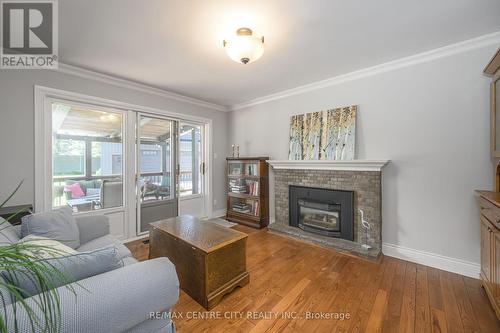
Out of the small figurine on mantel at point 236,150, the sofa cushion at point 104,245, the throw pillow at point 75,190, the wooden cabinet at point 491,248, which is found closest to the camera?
the wooden cabinet at point 491,248

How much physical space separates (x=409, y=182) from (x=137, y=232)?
4016mm

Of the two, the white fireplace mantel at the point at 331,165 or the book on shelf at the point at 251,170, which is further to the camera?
the book on shelf at the point at 251,170

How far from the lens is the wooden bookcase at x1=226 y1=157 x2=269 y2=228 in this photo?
4004 millimetres

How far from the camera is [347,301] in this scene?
1920 millimetres

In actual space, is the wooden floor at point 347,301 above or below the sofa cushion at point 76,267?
below

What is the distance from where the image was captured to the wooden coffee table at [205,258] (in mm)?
1848

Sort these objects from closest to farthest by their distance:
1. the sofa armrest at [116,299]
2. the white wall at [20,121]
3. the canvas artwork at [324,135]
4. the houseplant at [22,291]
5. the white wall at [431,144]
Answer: the houseplant at [22,291], the sofa armrest at [116,299], the white wall at [431,144], the white wall at [20,121], the canvas artwork at [324,135]

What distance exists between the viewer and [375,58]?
263 centimetres

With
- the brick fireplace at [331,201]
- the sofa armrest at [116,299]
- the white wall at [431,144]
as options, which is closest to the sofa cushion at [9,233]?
the sofa armrest at [116,299]

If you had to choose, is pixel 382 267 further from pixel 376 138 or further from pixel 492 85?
pixel 492 85

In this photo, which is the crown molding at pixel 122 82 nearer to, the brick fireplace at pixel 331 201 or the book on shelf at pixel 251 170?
the book on shelf at pixel 251 170

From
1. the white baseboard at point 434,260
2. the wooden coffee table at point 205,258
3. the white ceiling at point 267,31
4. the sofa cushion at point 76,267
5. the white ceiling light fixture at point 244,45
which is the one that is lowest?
the white baseboard at point 434,260

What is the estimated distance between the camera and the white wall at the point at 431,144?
7.47ft

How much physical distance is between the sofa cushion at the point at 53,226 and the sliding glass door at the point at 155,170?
1594 millimetres
